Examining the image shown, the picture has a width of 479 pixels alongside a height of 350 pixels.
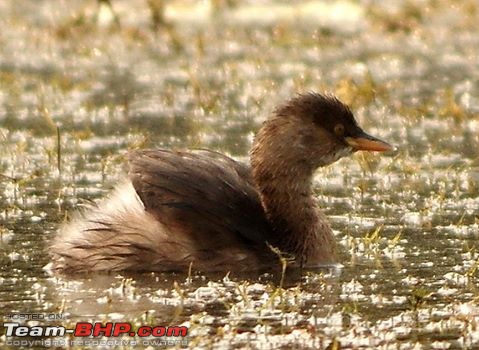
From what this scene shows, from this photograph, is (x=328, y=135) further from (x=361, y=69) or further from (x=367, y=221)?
(x=361, y=69)

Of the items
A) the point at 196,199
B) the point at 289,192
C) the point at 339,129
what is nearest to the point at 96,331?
the point at 196,199

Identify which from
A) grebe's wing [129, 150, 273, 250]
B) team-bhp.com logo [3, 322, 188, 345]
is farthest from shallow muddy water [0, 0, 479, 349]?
grebe's wing [129, 150, 273, 250]

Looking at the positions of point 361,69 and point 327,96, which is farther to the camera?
point 361,69

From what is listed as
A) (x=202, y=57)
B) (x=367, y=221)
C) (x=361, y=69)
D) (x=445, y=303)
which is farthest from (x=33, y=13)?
(x=445, y=303)

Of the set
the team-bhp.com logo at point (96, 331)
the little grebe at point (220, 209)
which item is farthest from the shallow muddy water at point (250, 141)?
the little grebe at point (220, 209)

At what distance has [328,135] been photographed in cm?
1041

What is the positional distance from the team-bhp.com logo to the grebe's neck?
2135mm

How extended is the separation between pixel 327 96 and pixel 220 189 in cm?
123

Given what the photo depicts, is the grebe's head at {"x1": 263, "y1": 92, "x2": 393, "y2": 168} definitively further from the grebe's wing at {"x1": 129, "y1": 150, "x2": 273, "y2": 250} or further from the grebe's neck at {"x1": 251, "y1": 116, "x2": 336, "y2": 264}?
the grebe's wing at {"x1": 129, "y1": 150, "x2": 273, "y2": 250}

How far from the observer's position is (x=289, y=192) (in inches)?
399

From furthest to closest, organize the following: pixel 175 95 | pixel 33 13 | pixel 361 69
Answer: pixel 33 13 < pixel 361 69 < pixel 175 95

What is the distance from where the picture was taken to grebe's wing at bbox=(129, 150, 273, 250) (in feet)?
31.3

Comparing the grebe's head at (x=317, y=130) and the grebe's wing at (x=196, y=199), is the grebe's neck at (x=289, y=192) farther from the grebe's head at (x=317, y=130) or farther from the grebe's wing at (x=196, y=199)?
the grebe's wing at (x=196, y=199)

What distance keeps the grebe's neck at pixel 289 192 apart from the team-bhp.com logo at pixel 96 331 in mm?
2135
